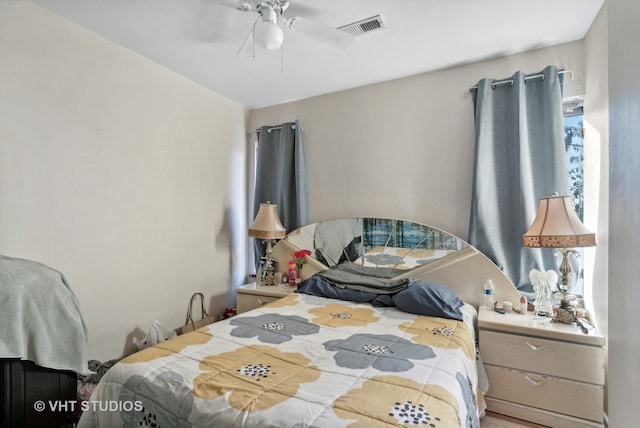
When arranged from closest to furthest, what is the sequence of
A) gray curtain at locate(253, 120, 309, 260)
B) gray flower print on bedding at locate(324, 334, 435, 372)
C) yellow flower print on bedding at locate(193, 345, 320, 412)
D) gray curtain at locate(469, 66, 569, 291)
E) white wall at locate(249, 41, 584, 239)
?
1. yellow flower print on bedding at locate(193, 345, 320, 412)
2. gray flower print on bedding at locate(324, 334, 435, 372)
3. gray curtain at locate(469, 66, 569, 291)
4. white wall at locate(249, 41, 584, 239)
5. gray curtain at locate(253, 120, 309, 260)

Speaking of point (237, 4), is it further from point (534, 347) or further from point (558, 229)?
point (534, 347)

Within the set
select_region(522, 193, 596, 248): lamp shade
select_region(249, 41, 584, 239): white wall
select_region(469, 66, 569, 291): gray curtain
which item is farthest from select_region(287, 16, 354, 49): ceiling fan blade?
select_region(522, 193, 596, 248): lamp shade

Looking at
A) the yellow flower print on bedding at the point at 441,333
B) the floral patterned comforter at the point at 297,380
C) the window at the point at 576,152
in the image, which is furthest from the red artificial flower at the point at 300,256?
the window at the point at 576,152

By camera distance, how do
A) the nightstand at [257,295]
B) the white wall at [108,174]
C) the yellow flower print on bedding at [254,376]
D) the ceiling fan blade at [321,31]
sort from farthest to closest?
the nightstand at [257,295] → the white wall at [108,174] → the ceiling fan blade at [321,31] → the yellow flower print on bedding at [254,376]

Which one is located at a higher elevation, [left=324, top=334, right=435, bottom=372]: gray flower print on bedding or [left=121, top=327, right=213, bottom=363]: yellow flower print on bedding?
[left=121, top=327, right=213, bottom=363]: yellow flower print on bedding

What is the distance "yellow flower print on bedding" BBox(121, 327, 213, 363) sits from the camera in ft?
4.70

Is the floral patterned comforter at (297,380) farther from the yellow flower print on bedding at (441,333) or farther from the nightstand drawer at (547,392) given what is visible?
the nightstand drawer at (547,392)

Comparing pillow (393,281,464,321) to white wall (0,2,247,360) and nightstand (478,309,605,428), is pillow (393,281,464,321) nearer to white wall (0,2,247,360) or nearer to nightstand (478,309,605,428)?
→ nightstand (478,309,605,428)

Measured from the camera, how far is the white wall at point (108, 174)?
1862mm

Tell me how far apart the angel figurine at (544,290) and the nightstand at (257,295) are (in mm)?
1882

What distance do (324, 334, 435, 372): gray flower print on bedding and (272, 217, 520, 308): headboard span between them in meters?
1.02

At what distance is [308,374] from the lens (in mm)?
1319

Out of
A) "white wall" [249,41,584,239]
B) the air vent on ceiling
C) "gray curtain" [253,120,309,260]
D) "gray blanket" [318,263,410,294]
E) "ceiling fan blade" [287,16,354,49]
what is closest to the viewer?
"ceiling fan blade" [287,16,354,49]

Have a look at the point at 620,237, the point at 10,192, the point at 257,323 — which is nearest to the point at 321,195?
the point at 257,323
